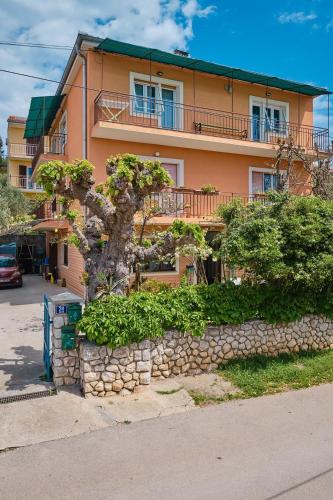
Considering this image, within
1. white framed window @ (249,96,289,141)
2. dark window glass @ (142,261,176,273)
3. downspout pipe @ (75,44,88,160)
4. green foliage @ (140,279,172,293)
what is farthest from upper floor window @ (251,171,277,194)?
green foliage @ (140,279,172,293)

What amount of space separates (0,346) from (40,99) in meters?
12.7

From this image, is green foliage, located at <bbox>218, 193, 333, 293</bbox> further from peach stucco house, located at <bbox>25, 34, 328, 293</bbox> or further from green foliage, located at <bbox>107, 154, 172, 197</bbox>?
peach stucco house, located at <bbox>25, 34, 328, 293</bbox>

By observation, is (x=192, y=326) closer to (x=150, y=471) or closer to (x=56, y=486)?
(x=150, y=471)

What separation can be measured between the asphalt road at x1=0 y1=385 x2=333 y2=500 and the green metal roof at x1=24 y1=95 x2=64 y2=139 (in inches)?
633

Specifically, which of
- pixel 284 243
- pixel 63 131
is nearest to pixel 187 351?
pixel 284 243

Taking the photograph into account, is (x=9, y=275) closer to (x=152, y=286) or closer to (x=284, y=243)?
(x=152, y=286)

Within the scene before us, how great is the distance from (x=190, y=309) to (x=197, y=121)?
10.5 meters

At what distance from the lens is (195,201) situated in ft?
49.5

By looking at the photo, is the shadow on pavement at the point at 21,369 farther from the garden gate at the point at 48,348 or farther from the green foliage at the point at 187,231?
the green foliage at the point at 187,231

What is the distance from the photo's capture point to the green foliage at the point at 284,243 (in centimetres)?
728

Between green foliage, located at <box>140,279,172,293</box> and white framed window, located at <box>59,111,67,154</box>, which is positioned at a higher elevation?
white framed window, located at <box>59,111,67,154</box>

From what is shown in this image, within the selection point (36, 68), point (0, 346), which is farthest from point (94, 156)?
point (0, 346)

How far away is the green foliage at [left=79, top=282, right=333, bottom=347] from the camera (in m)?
6.27

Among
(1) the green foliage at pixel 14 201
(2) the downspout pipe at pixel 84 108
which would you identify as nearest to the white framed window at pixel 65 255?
(1) the green foliage at pixel 14 201
